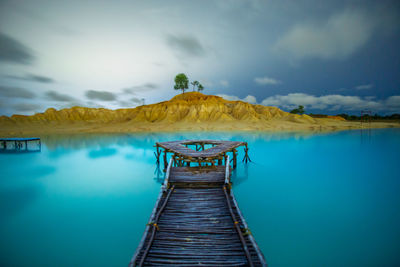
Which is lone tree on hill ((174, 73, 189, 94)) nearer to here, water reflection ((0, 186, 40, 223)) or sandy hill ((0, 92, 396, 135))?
sandy hill ((0, 92, 396, 135))

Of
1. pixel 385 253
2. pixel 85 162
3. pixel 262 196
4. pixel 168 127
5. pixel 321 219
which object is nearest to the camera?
pixel 385 253

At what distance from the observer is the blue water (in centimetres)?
628

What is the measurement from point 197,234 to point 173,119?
68.0 meters

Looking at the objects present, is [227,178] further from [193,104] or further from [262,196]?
[193,104]

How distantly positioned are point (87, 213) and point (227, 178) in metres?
7.34

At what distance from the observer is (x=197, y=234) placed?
5336mm

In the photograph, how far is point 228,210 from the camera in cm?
650

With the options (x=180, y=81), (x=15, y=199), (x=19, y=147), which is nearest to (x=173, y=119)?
(x=180, y=81)

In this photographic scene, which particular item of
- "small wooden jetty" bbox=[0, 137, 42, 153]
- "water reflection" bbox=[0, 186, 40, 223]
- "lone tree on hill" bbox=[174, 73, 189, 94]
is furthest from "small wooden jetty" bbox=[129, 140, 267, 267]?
"lone tree on hill" bbox=[174, 73, 189, 94]

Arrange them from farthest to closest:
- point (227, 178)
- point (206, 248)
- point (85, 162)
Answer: point (85, 162) < point (227, 178) < point (206, 248)

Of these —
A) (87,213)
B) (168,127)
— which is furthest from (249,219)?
(168,127)

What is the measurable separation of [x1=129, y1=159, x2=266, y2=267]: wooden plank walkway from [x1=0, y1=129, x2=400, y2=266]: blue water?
72.4 inches

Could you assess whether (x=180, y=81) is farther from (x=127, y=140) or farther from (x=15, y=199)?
(x=15, y=199)

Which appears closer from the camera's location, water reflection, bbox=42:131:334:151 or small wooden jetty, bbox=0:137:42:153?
small wooden jetty, bbox=0:137:42:153
